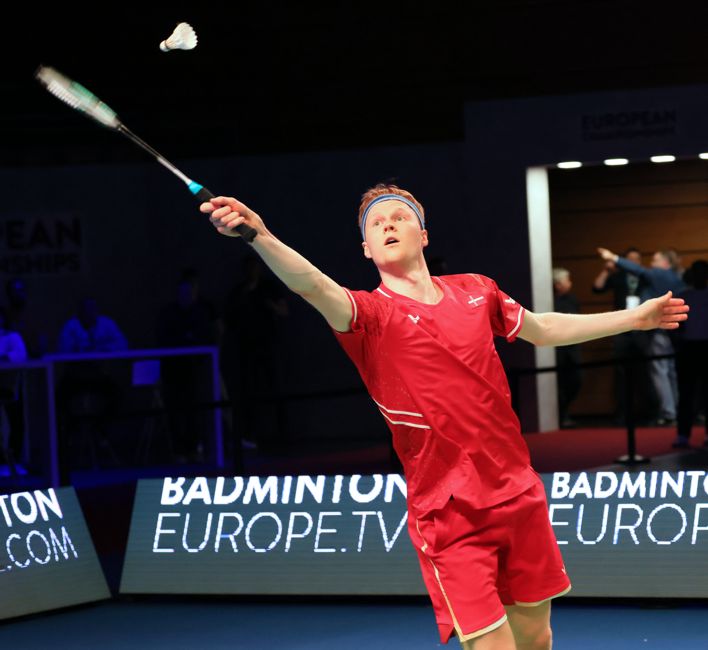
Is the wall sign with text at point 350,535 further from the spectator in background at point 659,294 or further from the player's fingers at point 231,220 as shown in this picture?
the spectator in background at point 659,294

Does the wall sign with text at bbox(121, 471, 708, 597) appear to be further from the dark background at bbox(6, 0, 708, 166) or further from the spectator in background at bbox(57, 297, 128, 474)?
the dark background at bbox(6, 0, 708, 166)

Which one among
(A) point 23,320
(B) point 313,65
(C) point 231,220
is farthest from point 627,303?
(C) point 231,220

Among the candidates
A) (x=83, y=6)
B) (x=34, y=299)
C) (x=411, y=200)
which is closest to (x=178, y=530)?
(x=411, y=200)

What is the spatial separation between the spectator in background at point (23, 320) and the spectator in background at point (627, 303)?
6.09 meters

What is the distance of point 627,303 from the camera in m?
14.1

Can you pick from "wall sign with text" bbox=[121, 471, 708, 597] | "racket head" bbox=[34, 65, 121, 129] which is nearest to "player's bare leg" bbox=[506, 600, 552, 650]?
"racket head" bbox=[34, 65, 121, 129]

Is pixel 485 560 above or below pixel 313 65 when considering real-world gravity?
below

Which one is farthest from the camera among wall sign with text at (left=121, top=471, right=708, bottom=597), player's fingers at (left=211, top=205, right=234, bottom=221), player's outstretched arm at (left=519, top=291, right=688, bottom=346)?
wall sign with text at (left=121, top=471, right=708, bottom=597)

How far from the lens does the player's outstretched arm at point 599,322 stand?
4637 mm

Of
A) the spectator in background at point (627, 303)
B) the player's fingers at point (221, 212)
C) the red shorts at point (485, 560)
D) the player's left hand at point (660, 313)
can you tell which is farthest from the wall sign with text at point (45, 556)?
the spectator in background at point (627, 303)

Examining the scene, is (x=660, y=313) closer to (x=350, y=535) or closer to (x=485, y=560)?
(x=485, y=560)

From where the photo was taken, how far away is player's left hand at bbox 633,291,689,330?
4637mm

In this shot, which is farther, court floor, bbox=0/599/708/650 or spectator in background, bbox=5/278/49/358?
spectator in background, bbox=5/278/49/358

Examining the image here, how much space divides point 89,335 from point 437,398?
32.0 ft
